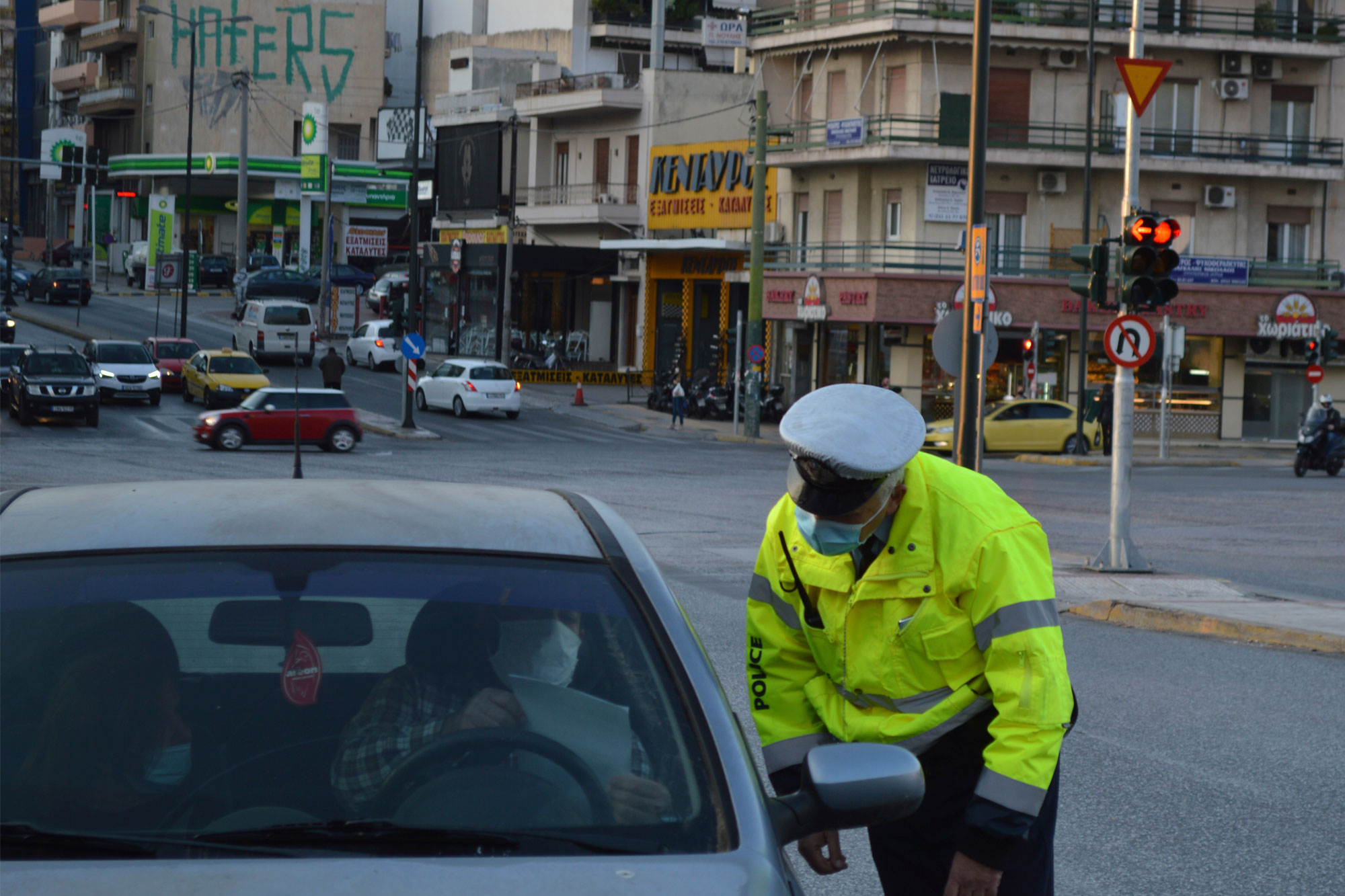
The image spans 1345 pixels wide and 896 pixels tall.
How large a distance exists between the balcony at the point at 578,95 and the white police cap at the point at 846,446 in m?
54.9

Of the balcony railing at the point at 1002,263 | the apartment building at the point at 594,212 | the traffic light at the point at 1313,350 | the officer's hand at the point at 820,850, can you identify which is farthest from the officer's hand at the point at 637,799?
the apartment building at the point at 594,212

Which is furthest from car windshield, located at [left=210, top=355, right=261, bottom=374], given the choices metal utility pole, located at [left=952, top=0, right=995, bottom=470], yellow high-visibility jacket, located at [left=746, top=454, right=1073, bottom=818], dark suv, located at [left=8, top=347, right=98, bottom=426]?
yellow high-visibility jacket, located at [left=746, top=454, right=1073, bottom=818]

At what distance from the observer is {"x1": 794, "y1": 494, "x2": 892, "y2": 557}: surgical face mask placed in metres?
3.35

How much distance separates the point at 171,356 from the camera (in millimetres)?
45125

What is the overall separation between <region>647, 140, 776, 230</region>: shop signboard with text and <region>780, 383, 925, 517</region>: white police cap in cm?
4611

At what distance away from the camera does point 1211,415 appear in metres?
45.6

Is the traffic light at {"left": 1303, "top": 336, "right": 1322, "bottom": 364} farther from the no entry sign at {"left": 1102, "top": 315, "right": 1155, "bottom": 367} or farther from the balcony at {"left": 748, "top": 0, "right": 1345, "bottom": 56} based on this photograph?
the no entry sign at {"left": 1102, "top": 315, "right": 1155, "bottom": 367}

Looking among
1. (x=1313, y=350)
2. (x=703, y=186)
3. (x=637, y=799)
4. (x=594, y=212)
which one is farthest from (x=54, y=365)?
(x=637, y=799)

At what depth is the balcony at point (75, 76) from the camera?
9556 centimetres

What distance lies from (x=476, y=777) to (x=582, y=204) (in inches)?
2231

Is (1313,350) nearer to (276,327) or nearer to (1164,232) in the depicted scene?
(276,327)

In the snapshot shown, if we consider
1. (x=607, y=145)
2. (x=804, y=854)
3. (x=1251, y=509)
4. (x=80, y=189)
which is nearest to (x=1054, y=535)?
(x=1251, y=509)

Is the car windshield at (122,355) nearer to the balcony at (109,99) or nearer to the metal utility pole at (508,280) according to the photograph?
the metal utility pole at (508,280)

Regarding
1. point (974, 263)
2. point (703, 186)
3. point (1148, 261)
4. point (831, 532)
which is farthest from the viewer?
point (703, 186)
